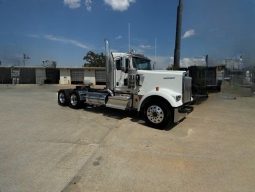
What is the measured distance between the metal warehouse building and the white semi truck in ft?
125

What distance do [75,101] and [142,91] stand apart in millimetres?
4412

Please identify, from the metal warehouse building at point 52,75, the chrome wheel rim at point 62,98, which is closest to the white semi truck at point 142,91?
the chrome wheel rim at point 62,98

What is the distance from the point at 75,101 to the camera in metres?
14.2

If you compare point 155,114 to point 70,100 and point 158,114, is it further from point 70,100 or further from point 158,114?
point 70,100

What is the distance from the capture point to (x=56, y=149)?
703cm

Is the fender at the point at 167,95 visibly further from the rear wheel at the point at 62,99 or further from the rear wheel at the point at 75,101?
the rear wheel at the point at 62,99

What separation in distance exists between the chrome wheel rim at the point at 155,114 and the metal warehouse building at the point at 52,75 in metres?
40.9

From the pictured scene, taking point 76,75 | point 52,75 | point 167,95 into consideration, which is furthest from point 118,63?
point 52,75

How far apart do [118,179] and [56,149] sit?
2.24m

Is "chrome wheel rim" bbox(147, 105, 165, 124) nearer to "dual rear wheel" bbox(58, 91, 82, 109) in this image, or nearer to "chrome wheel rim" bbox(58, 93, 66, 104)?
"dual rear wheel" bbox(58, 91, 82, 109)

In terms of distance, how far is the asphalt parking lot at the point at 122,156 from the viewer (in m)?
5.23

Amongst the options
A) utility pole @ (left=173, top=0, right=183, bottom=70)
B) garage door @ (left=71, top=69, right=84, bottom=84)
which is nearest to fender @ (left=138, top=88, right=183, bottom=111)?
utility pole @ (left=173, top=0, right=183, bottom=70)

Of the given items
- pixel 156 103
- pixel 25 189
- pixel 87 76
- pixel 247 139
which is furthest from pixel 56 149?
pixel 87 76

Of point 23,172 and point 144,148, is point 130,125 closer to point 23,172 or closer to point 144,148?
point 144,148
